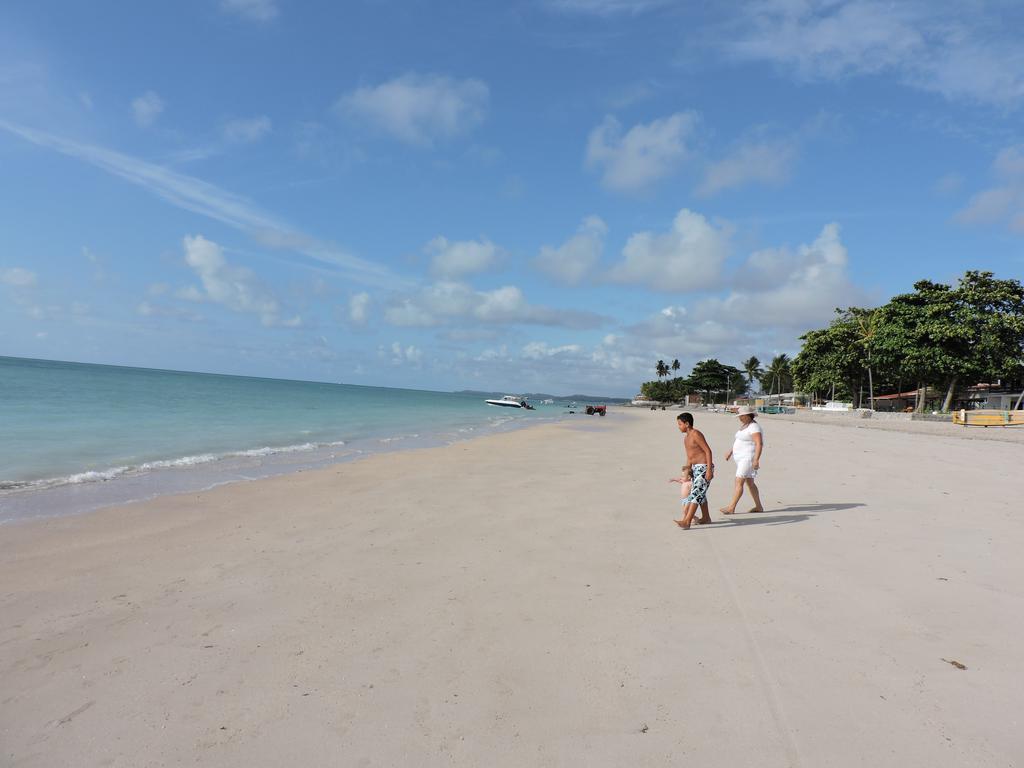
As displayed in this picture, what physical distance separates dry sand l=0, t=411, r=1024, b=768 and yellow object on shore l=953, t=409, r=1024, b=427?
1162 inches

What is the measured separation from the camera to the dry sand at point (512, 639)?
2.81m

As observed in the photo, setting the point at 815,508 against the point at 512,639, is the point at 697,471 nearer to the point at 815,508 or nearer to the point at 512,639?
the point at 815,508

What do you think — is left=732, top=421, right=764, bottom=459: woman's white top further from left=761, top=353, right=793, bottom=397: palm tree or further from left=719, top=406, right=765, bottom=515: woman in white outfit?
left=761, top=353, right=793, bottom=397: palm tree

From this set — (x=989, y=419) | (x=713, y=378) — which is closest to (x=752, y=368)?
(x=713, y=378)

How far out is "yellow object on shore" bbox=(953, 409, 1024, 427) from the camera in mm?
29953

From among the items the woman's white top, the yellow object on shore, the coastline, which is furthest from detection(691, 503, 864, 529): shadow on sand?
the yellow object on shore

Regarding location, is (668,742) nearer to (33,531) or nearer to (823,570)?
(823,570)

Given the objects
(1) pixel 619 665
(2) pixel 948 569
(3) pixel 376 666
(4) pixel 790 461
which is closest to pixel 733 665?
(1) pixel 619 665

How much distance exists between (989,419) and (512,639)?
1485 inches

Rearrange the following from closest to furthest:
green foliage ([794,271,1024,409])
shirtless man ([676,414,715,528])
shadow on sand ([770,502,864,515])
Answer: shirtless man ([676,414,715,528]) → shadow on sand ([770,502,864,515]) → green foliage ([794,271,1024,409])

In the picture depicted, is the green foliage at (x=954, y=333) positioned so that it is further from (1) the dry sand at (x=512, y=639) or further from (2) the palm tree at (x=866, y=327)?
(1) the dry sand at (x=512, y=639)

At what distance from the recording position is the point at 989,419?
3056 cm

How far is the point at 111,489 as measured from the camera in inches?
388

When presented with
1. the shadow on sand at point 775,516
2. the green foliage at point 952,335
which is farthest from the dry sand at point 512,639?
the green foliage at point 952,335
